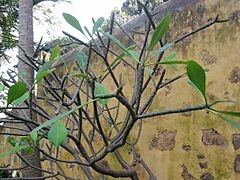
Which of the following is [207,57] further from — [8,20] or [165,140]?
[8,20]

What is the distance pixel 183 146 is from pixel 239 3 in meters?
0.86

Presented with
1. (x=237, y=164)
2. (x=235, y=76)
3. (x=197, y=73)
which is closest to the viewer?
(x=197, y=73)

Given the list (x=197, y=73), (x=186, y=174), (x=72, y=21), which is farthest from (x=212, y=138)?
(x=197, y=73)

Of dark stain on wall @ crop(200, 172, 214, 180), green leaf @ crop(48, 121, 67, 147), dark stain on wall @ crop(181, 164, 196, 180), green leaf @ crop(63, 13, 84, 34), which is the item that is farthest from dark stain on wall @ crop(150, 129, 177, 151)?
green leaf @ crop(48, 121, 67, 147)

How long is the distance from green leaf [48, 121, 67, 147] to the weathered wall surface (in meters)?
1.30

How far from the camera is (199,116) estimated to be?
2051mm

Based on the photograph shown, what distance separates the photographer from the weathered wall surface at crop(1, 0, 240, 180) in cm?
191

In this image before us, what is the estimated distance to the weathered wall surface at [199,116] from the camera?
75.2 inches

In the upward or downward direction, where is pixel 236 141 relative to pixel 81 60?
downward

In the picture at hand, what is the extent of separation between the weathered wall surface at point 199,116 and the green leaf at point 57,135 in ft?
4.26

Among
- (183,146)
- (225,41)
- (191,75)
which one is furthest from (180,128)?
(191,75)

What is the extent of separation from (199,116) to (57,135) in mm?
1412

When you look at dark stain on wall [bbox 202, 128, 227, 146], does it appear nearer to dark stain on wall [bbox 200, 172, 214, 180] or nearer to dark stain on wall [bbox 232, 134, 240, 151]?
dark stain on wall [bbox 232, 134, 240, 151]

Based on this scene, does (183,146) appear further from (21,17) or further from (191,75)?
(21,17)
